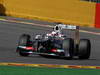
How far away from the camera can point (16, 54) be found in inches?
535

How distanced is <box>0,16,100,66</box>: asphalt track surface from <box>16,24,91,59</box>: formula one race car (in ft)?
0.77

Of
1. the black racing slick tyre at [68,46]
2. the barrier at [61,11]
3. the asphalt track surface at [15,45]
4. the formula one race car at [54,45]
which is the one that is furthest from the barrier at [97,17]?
the black racing slick tyre at [68,46]

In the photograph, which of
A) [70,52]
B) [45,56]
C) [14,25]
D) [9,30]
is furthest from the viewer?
[14,25]

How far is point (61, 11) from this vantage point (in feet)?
86.6

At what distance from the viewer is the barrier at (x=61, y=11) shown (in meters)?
26.1

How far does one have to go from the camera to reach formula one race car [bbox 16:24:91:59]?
41.1ft

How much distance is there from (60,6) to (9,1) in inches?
129

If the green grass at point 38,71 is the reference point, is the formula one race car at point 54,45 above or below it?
above

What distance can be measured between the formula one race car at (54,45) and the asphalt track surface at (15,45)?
0.77ft

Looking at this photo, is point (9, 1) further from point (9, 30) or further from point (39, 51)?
point (39, 51)

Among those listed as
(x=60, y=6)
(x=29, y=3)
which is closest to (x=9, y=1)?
(x=29, y=3)

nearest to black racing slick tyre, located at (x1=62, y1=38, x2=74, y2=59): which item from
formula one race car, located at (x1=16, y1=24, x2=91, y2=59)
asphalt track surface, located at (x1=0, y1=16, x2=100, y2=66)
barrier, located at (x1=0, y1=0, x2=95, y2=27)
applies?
formula one race car, located at (x1=16, y1=24, x2=91, y2=59)

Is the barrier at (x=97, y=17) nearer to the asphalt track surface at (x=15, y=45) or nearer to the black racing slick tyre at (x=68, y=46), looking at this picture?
the asphalt track surface at (x=15, y=45)

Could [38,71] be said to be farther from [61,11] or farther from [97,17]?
[97,17]
